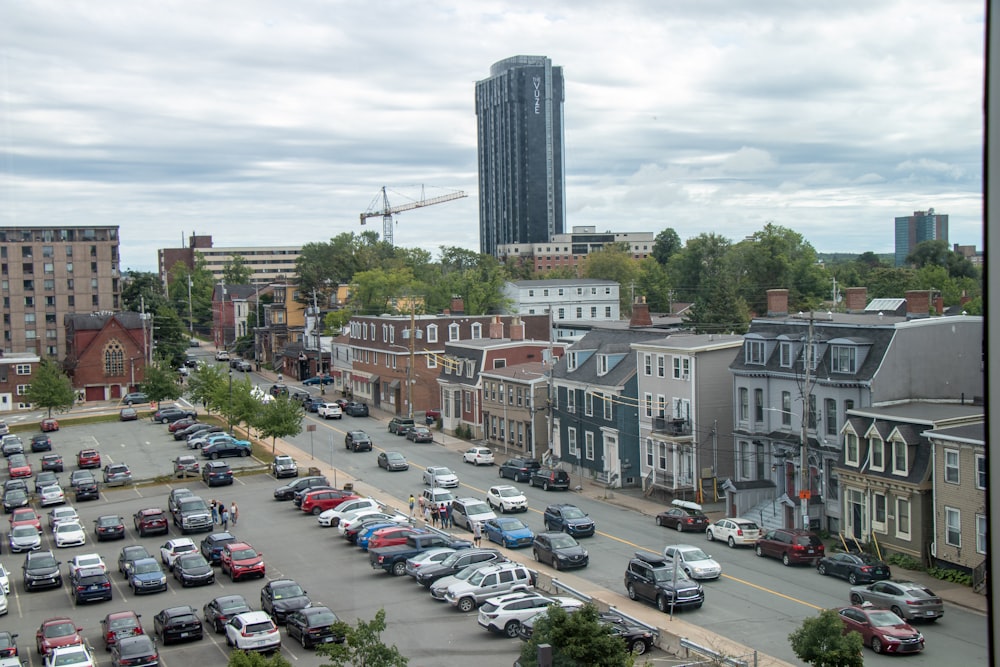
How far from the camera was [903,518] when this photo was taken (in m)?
27.1

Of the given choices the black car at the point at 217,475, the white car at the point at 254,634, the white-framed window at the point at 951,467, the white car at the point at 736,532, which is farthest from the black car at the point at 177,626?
the black car at the point at 217,475

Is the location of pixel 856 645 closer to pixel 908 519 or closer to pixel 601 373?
pixel 908 519

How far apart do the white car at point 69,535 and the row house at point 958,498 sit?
→ 25462 millimetres

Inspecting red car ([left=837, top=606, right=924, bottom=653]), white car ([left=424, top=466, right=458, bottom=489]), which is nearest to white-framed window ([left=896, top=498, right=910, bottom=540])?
red car ([left=837, top=606, right=924, bottom=653])

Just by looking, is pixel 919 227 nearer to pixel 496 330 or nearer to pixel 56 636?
pixel 496 330

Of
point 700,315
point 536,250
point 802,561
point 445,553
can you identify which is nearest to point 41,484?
point 445,553

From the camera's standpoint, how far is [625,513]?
114 feet

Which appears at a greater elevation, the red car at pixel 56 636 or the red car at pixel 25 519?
the red car at pixel 56 636

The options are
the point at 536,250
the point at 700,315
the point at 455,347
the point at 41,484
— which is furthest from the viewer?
the point at 536,250

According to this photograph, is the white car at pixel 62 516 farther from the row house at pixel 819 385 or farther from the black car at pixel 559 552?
the row house at pixel 819 385

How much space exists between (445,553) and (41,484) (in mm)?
22183

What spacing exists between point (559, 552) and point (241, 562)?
27.9 feet

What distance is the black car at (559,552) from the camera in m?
26.5

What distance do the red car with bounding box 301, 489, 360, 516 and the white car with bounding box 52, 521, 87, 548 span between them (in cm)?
732
